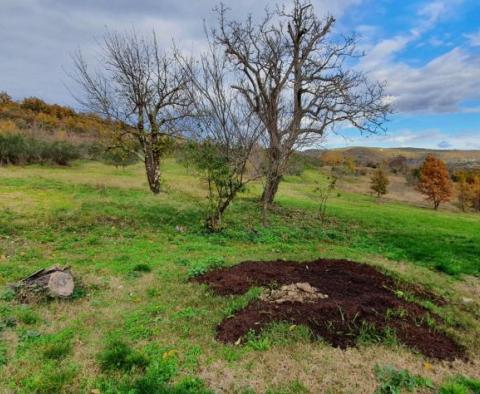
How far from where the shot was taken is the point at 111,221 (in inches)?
470

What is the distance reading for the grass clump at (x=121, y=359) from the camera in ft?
12.7

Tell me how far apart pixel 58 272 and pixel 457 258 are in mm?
11004

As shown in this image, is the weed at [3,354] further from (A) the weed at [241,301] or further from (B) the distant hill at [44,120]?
(B) the distant hill at [44,120]

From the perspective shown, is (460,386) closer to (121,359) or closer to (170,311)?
(121,359)

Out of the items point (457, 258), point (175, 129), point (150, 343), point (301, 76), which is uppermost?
point (301, 76)

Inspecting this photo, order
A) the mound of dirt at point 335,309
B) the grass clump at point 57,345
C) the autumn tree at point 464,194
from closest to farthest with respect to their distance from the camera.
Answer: the grass clump at point 57,345
the mound of dirt at point 335,309
the autumn tree at point 464,194

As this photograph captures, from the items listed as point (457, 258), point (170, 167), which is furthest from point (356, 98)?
point (170, 167)

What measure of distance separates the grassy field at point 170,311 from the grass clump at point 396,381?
61 mm

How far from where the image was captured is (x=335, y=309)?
4.88 meters

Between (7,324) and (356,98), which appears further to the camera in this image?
(356,98)

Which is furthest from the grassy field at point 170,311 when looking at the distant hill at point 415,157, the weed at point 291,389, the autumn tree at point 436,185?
the distant hill at point 415,157

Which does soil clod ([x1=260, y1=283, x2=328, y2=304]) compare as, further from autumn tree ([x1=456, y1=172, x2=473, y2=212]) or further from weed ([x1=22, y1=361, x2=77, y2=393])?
autumn tree ([x1=456, y1=172, x2=473, y2=212])

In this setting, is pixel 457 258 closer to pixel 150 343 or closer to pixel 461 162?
pixel 150 343

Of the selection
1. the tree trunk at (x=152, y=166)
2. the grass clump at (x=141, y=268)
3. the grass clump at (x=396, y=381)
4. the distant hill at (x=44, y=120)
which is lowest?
the grass clump at (x=141, y=268)
